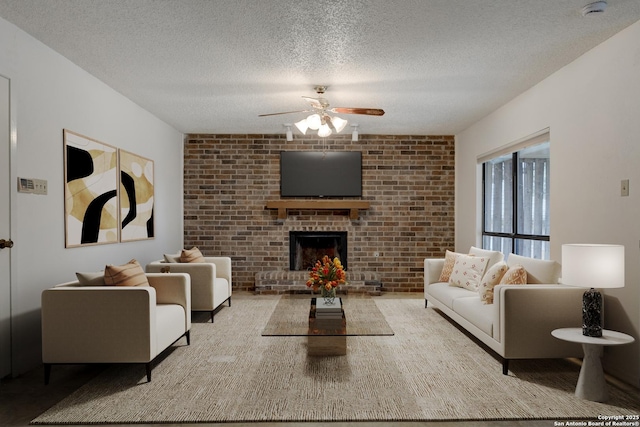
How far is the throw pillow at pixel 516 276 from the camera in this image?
3836 millimetres

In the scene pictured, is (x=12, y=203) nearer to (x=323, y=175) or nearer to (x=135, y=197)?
(x=135, y=197)

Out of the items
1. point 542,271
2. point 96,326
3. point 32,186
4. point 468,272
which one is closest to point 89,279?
point 96,326

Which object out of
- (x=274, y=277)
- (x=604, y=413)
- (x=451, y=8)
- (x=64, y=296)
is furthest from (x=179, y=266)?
(x=604, y=413)

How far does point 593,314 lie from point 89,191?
4.20 metres

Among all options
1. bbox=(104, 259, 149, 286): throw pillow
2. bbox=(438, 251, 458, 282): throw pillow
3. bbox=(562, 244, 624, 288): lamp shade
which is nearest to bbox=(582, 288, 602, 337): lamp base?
bbox=(562, 244, 624, 288): lamp shade

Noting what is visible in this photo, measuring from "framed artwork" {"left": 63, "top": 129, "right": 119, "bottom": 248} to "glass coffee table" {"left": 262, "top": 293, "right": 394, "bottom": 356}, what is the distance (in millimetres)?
1871

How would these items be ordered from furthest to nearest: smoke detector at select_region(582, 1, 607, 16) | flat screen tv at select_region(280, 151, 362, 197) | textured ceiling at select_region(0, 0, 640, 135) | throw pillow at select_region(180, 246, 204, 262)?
1. flat screen tv at select_region(280, 151, 362, 197)
2. throw pillow at select_region(180, 246, 204, 262)
3. textured ceiling at select_region(0, 0, 640, 135)
4. smoke detector at select_region(582, 1, 607, 16)

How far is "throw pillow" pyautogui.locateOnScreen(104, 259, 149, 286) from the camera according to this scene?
3.47m

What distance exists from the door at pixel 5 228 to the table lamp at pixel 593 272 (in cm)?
379

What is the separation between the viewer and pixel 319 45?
3521 millimetres

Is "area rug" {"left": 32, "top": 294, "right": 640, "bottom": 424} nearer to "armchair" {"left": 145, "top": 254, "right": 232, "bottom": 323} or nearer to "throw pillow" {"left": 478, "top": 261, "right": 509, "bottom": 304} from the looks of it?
"throw pillow" {"left": 478, "top": 261, "right": 509, "bottom": 304}

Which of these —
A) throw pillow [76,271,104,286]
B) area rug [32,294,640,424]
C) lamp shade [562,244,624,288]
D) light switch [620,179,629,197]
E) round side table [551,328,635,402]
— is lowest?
area rug [32,294,640,424]

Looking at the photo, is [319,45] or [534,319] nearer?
[534,319]

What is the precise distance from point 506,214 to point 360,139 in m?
2.63
